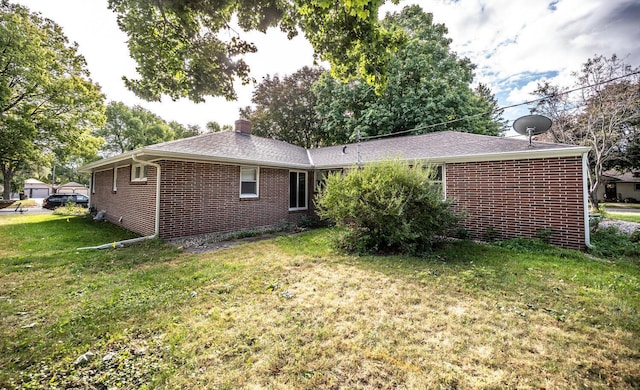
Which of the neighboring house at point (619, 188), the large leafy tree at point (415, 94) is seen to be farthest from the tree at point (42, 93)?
the neighboring house at point (619, 188)

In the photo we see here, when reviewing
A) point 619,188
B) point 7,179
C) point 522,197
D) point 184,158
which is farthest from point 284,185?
point 619,188

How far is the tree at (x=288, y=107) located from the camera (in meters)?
23.0

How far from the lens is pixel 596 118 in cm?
1630

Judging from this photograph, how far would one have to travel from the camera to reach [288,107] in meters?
23.3

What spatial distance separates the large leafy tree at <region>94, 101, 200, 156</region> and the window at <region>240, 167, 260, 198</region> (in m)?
29.5

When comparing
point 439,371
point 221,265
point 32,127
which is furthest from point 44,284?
point 32,127

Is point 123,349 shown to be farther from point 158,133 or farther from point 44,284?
point 158,133

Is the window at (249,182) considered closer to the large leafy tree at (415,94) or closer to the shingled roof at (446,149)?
the shingled roof at (446,149)

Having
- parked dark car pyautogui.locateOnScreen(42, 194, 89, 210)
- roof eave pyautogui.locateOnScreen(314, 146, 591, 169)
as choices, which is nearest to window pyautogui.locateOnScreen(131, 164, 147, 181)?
roof eave pyautogui.locateOnScreen(314, 146, 591, 169)

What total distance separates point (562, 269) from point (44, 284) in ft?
30.4

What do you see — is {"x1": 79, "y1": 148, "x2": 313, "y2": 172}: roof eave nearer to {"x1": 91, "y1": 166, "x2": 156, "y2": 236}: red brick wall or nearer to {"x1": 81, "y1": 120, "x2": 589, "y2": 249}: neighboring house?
{"x1": 81, "y1": 120, "x2": 589, "y2": 249}: neighboring house

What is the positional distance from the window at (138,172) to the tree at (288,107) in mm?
15587

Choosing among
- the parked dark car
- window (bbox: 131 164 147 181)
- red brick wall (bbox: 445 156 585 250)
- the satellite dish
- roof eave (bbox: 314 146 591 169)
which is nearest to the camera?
roof eave (bbox: 314 146 591 169)

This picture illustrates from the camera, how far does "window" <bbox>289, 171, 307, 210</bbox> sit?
11680 mm
